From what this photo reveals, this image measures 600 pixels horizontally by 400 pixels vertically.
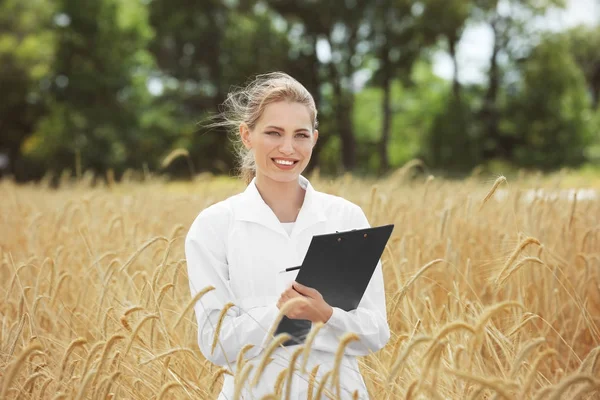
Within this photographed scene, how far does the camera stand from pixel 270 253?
1.86m

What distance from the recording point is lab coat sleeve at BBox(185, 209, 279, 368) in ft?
5.79

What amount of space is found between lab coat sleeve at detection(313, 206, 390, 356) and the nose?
0.46 metres

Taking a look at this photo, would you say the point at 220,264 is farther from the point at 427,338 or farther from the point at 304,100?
the point at 427,338

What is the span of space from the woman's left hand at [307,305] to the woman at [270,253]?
12 mm

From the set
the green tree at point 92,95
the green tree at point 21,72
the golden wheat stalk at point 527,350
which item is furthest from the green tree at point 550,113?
the golden wheat stalk at point 527,350

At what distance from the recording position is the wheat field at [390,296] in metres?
1.94

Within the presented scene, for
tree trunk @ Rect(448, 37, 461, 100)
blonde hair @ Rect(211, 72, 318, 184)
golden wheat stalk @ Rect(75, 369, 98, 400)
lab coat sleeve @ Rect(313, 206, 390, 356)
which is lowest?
lab coat sleeve @ Rect(313, 206, 390, 356)

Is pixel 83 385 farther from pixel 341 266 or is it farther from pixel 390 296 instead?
pixel 390 296

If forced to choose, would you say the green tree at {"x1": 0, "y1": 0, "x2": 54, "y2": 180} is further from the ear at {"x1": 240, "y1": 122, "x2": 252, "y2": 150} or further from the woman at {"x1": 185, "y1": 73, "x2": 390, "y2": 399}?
the woman at {"x1": 185, "y1": 73, "x2": 390, "y2": 399}

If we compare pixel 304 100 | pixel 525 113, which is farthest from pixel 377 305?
pixel 525 113

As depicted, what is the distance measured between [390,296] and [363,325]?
114 cm

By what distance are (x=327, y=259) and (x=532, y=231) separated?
7.45ft

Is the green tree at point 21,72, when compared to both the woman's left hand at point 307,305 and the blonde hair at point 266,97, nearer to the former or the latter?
the blonde hair at point 266,97

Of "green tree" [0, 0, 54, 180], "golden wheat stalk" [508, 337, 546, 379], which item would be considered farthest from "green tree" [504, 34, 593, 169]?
"golden wheat stalk" [508, 337, 546, 379]
